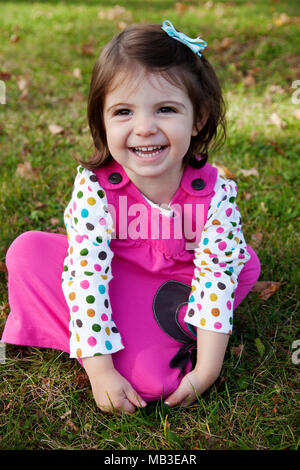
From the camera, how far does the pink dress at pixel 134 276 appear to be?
173cm

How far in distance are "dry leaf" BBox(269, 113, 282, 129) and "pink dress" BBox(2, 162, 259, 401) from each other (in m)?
1.79

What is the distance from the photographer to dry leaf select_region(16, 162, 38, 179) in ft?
9.53

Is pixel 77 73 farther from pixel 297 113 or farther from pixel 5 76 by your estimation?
pixel 297 113

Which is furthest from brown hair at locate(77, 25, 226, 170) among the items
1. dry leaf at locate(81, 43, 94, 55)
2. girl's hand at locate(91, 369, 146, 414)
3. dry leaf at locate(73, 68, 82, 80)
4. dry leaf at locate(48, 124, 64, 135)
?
dry leaf at locate(81, 43, 94, 55)

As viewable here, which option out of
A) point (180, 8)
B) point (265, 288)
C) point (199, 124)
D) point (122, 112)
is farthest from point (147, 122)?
point (180, 8)

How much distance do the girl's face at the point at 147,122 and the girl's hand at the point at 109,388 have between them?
2.14 ft

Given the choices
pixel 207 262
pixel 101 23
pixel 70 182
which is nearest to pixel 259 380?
pixel 207 262

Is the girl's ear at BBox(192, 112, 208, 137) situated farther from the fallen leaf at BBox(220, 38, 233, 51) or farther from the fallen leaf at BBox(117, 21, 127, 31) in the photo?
the fallen leaf at BBox(117, 21, 127, 31)

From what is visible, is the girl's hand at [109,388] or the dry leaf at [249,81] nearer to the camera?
the girl's hand at [109,388]

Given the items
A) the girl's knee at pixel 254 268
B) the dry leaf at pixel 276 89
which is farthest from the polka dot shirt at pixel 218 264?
the dry leaf at pixel 276 89

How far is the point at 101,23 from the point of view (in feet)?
17.5

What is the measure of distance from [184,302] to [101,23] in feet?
14.0

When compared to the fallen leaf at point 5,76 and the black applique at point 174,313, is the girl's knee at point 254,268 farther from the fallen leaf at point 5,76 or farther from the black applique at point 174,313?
the fallen leaf at point 5,76
